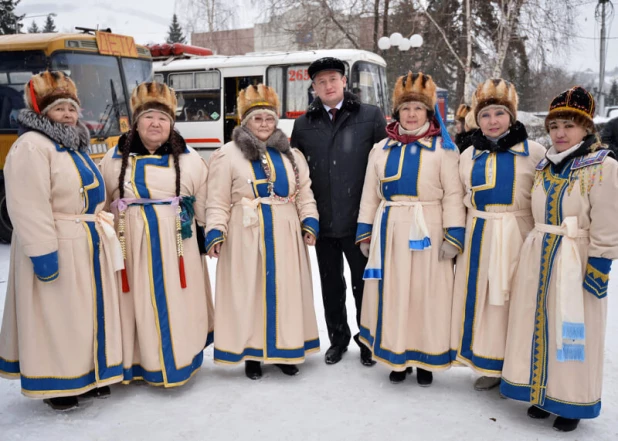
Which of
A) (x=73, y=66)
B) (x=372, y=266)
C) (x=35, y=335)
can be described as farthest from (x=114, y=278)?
(x=73, y=66)

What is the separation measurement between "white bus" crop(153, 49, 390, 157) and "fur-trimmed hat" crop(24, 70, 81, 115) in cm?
876

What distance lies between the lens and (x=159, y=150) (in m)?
3.29

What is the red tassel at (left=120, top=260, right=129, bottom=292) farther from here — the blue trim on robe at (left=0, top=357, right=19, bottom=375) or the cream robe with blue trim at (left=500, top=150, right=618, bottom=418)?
the cream robe with blue trim at (left=500, top=150, right=618, bottom=418)

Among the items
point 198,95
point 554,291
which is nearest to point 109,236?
point 554,291

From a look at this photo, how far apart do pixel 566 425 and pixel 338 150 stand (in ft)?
6.82

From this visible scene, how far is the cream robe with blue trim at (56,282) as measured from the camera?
2.83m

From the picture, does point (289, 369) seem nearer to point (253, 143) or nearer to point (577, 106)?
point (253, 143)

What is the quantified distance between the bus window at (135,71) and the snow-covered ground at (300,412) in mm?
5971

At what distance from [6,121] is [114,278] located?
552 centimetres

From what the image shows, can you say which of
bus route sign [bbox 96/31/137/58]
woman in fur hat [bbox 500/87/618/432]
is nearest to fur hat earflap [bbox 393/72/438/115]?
woman in fur hat [bbox 500/87/618/432]

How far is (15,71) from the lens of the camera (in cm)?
737

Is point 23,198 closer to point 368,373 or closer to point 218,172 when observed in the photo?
point 218,172

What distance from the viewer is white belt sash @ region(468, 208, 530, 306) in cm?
297

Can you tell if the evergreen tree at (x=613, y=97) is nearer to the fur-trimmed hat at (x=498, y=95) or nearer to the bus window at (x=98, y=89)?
the bus window at (x=98, y=89)
